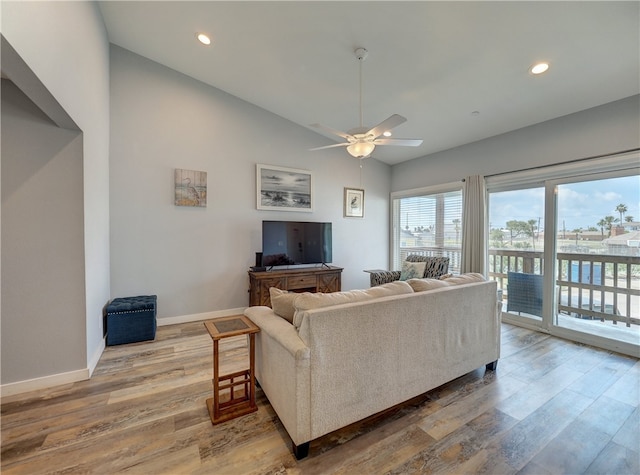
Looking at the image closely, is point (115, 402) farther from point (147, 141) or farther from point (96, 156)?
point (147, 141)

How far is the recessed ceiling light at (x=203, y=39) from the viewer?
300 cm

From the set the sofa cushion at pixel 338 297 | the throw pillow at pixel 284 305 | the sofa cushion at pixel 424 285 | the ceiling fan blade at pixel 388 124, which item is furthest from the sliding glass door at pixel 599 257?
the throw pillow at pixel 284 305

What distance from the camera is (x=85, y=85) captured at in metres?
2.41

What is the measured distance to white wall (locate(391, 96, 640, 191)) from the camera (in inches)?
117

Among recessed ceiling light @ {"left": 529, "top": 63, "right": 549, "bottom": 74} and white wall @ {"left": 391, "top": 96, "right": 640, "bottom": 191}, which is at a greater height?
recessed ceiling light @ {"left": 529, "top": 63, "right": 549, "bottom": 74}

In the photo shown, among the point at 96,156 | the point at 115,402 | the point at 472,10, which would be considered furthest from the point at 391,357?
the point at 96,156

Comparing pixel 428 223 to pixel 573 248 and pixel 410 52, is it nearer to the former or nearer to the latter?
pixel 573 248

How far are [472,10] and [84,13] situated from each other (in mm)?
3326

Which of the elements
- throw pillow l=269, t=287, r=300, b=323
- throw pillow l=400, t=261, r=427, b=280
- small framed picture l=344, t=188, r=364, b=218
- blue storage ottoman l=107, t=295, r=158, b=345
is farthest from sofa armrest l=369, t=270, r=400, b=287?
blue storage ottoman l=107, t=295, r=158, b=345

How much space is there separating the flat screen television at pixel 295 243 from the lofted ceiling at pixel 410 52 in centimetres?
185

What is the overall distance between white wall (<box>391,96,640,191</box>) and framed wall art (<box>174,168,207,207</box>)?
13.1ft

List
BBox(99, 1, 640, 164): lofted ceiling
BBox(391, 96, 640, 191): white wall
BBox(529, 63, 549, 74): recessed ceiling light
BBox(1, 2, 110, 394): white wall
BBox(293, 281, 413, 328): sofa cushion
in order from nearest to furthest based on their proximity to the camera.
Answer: BBox(1, 2, 110, 394): white wall → BBox(293, 281, 413, 328): sofa cushion → BBox(99, 1, 640, 164): lofted ceiling → BBox(529, 63, 549, 74): recessed ceiling light → BBox(391, 96, 640, 191): white wall

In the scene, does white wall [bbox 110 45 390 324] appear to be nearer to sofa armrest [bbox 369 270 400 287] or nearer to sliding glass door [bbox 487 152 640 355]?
sofa armrest [bbox 369 270 400 287]

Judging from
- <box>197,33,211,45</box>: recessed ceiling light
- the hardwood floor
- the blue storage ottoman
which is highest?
<box>197,33,211,45</box>: recessed ceiling light
